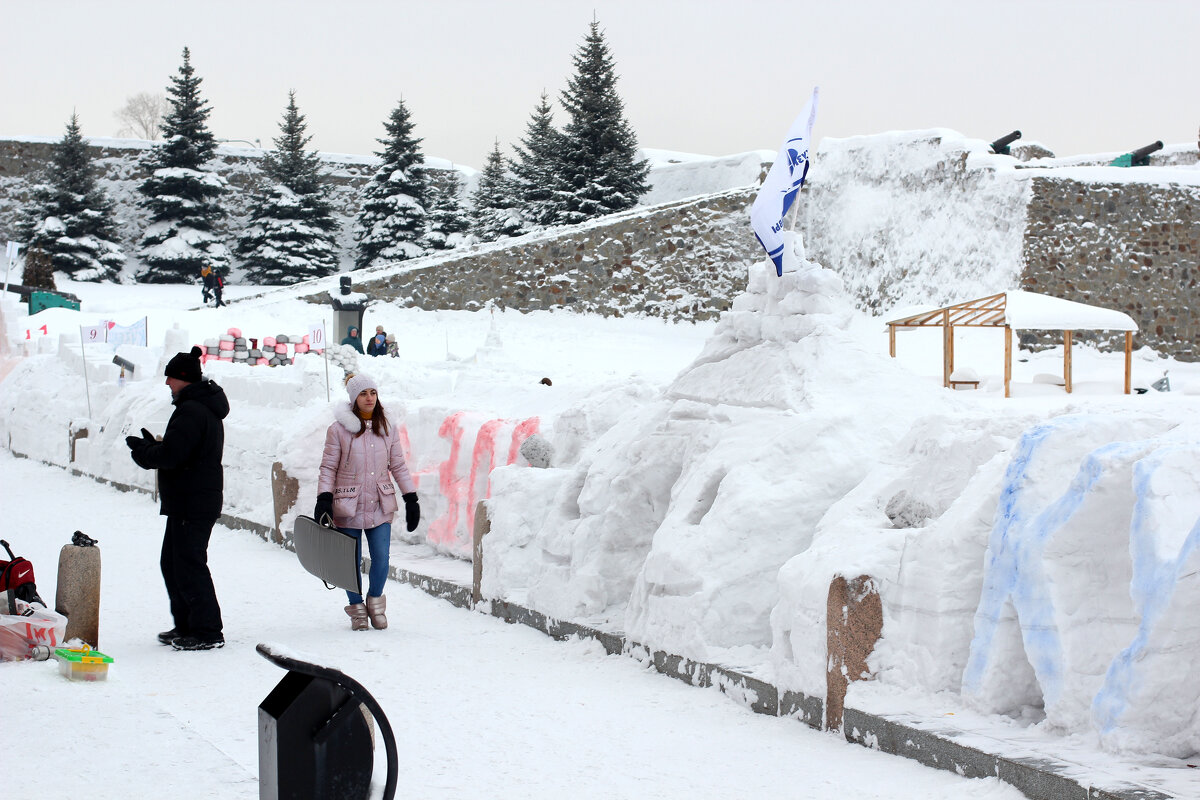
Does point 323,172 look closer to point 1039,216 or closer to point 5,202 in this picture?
point 5,202

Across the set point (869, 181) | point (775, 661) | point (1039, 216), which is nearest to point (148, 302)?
point (869, 181)

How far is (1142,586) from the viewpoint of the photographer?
12.5 ft

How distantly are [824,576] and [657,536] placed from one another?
4.10 ft

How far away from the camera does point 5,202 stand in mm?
40656

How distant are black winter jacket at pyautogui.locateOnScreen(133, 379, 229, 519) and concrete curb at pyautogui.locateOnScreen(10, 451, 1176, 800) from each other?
1216 millimetres

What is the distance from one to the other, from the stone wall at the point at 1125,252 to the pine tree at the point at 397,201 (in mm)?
19911

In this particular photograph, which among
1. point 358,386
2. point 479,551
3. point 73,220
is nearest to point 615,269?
point 73,220

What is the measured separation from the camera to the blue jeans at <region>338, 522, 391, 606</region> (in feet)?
22.4

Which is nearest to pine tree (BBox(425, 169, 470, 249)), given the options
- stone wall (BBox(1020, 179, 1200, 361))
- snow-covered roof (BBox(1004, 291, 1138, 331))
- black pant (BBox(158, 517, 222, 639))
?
stone wall (BBox(1020, 179, 1200, 361))

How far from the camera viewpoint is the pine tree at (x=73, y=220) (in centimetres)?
3653

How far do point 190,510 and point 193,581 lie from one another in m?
0.34

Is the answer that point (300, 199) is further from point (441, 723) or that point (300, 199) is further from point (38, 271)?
point (441, 723)

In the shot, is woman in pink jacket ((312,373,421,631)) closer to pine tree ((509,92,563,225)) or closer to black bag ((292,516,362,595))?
black bag ((292,516,362,595))

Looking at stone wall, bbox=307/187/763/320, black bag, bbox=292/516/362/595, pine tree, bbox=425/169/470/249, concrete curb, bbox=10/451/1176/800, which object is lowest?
concrete curb, bbox=10/451/1176/800
